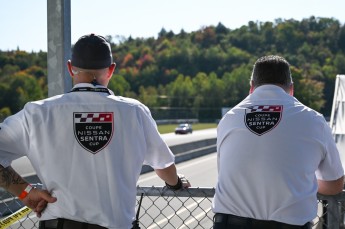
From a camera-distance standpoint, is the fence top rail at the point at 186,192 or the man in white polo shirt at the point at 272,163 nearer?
the man in white polo shirt at the point at 272,163

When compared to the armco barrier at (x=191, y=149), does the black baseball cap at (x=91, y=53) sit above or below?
above

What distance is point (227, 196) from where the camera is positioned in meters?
3.02

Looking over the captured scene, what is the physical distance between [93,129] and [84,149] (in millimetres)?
102

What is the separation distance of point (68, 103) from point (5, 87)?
6898cm

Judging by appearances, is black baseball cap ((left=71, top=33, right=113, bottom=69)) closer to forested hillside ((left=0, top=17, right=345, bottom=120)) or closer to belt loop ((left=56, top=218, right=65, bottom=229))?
belt loop ((left=56, top=218, right=65, bottom=229))

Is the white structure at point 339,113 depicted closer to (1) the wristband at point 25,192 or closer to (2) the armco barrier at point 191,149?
(1) the wristband at point 25,192

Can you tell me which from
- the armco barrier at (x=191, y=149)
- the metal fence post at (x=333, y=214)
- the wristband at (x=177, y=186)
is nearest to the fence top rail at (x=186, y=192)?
the wristband at (x=177, y=186)

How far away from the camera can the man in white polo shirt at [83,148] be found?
2.79 meters

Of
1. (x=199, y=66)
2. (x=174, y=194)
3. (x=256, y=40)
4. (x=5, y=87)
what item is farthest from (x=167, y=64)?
(x=174, y=194)

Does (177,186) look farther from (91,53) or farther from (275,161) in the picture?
(91,53)

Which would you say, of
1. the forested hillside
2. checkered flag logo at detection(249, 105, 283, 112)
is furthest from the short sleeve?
the forested hillside

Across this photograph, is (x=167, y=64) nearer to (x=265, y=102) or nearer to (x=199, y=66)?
(x=199, y=66)

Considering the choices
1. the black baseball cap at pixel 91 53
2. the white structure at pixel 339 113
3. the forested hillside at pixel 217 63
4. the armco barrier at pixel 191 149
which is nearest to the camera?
the black baseball cap at pixel 91 53

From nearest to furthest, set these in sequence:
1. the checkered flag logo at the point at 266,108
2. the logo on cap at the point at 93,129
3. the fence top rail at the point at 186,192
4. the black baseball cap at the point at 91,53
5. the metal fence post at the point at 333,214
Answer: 1. the logo on cap at the point at 93,129
2. the black baseball cap at the point at 91,53
3. the checkered flag logo at the point at 266,108
4. the metal fence post at the point at 333,214
5. the fence top rail at the point at 186,192
